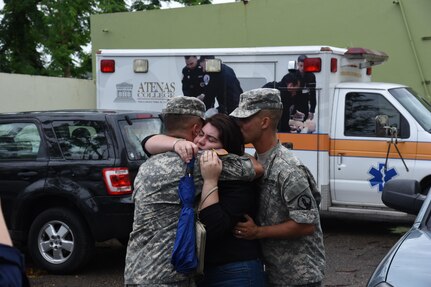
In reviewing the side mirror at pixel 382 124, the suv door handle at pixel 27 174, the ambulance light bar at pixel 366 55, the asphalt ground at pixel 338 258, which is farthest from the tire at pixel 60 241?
the ambulance light bar at pixel 366 55

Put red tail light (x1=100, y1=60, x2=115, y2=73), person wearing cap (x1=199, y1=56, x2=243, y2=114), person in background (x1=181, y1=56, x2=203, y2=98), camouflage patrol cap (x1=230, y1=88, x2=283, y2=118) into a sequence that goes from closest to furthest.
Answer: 1. camouflage patrol cap (x1=230, y1=88, x2=283, y2=118)
2. person wearing cap (x1=199, y1=56, x2=243, y2=114)
3. person in background (x1=181, y1=56, x2=203, y2=98)
4. red tail light (x1=100, y1=60, x2=115, y2=73)

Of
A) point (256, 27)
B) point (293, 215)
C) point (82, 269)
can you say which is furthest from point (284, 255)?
point (256, 27)

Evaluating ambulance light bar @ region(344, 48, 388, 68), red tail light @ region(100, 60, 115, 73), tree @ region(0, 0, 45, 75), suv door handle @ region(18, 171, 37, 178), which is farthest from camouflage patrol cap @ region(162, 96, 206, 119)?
tree @ region(0, 0, 45, 75)

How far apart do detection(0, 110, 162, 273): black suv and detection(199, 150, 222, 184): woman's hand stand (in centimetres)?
387

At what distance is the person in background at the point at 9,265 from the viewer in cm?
165

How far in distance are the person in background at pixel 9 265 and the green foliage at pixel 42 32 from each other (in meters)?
19.4

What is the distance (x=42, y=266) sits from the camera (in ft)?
24.2

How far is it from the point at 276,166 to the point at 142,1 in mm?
23933

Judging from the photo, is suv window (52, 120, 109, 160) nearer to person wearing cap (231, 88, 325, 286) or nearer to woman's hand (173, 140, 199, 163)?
person wearing cap (231, 88, 325, 286)

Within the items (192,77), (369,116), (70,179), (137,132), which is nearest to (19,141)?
(70,179)

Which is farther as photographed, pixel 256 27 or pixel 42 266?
pixel 256 27

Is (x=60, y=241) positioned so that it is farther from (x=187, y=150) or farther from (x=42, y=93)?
(x=42, y=93)

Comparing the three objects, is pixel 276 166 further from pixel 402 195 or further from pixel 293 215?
pixel 402 195

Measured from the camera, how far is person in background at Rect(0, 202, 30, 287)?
1652mm
